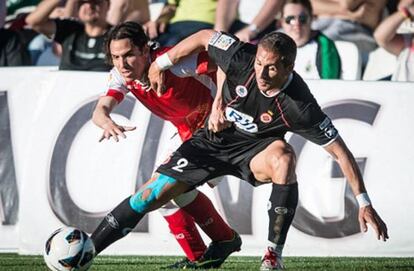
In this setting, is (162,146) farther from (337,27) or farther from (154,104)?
(337,27)

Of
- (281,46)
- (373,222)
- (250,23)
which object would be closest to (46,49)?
(250,23)

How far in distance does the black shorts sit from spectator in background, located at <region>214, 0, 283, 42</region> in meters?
4.03

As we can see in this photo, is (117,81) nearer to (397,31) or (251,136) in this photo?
(251,136)

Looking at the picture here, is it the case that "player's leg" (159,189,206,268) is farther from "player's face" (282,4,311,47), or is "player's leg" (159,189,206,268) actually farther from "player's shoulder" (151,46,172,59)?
"player's face" (282,4,311,47)

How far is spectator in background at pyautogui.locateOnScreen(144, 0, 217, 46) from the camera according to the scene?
12445mm

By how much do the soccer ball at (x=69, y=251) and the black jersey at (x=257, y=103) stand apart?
4.79ft

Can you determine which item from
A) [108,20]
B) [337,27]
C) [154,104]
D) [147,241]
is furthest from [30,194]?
[337,27]

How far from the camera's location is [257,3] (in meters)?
13.3

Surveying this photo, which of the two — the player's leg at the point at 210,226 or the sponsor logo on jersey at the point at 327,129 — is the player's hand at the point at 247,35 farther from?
the sponsor logo on jersey at the point at 327,129

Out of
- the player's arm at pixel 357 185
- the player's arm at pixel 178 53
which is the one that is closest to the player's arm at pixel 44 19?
the player's arm at pixel 178 53

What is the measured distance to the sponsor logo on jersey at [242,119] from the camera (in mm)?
8133

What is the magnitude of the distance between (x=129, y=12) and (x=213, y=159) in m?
5.35

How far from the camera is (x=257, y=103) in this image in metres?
8.03

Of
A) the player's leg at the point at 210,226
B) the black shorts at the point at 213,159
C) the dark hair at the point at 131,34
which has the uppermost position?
the dark hair at the point at 131,34
